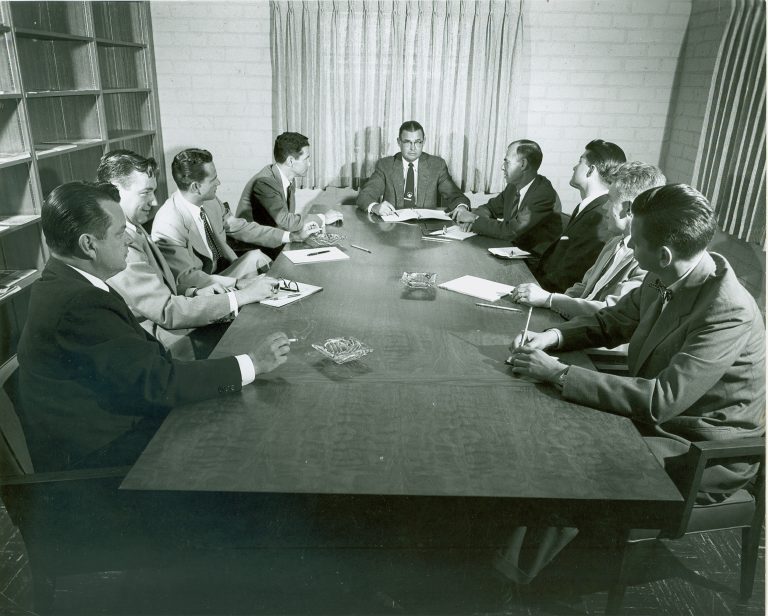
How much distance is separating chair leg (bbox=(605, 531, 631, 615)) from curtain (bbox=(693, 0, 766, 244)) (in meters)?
2.29

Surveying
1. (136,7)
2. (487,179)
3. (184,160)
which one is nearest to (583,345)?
(184,160)

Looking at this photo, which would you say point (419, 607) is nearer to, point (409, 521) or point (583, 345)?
point (409, 521)

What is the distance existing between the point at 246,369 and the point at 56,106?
10.1 feet

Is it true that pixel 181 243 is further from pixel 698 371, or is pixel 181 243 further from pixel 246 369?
pixel 698 371

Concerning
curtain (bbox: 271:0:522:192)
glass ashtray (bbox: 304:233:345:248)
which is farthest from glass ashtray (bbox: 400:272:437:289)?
curtain (bbox: 271:0:522:192)

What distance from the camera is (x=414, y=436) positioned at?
1.25 meters

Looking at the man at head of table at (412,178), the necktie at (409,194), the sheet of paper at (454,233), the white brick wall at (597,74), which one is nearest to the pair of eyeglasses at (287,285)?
the sheet of paper at (454,233)

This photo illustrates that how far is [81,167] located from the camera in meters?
3.80

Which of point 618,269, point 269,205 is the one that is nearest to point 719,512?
point 618,269

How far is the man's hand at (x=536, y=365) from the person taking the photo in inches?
57.3

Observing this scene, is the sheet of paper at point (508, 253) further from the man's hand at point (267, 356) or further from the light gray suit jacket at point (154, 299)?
the man's hand at point (267, 356)

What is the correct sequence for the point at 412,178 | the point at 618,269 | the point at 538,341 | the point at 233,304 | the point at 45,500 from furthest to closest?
the point at 412,178 → the point at 618,269 → the point at 233,304 → the point at 538,341 → the point at 45,500

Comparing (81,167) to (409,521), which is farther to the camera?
(81,167)

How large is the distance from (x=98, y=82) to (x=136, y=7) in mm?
919
